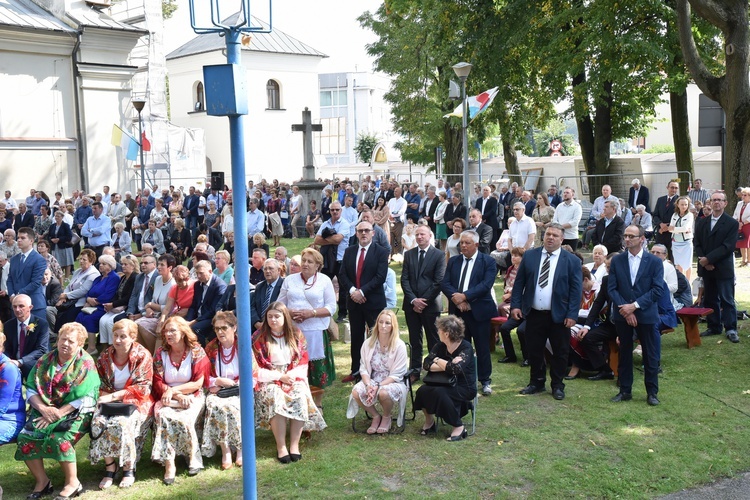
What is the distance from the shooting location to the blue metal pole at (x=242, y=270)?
14.7 ft

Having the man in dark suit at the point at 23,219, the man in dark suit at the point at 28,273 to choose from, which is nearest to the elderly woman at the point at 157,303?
the man in dark suit at the point at 28,273

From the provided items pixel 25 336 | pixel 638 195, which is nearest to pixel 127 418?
pixel 25 336

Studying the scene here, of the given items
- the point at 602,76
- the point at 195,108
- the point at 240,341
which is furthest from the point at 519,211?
the point at 195,108

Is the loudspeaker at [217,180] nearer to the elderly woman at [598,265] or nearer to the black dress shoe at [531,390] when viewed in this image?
the elderly woman at [598,265]

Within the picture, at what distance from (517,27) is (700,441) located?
52.4 ft

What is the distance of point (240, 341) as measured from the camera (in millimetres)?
4703

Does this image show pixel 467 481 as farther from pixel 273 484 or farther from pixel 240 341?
pixel 240 341

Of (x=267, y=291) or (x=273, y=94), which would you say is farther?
(x=273, y=94)

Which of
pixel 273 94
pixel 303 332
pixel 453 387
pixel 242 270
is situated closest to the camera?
pixel 242 270

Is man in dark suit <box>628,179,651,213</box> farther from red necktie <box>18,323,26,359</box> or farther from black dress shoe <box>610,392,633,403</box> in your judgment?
red necktie <box>18,323,26,359</box>

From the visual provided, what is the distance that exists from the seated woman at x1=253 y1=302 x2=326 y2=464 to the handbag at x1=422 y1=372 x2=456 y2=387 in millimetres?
1076

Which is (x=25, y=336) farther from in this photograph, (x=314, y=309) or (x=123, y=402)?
(x=314, y=309)

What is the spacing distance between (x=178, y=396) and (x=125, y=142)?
25.2 metres

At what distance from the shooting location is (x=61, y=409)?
6.68 meters
